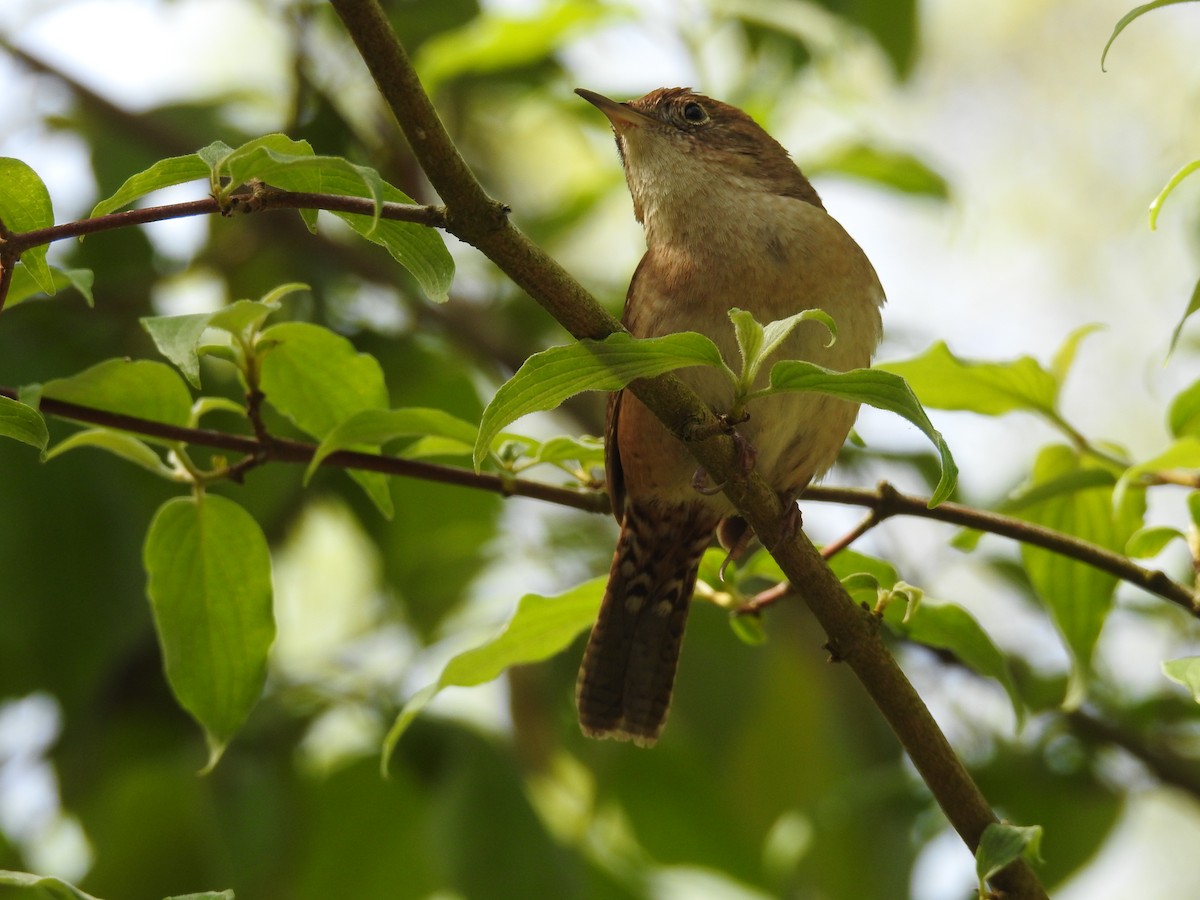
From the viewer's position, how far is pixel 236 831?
10.9 feet

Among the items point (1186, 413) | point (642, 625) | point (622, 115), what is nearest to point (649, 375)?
point (1186, 413)

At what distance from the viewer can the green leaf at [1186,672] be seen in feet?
6.21

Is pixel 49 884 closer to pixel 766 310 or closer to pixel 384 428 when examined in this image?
pixel 384 428

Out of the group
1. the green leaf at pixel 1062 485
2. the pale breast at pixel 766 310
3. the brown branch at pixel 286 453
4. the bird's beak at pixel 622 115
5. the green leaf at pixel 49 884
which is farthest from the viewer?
the bird's beak at pixel 622 115

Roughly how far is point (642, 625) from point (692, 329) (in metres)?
0.81

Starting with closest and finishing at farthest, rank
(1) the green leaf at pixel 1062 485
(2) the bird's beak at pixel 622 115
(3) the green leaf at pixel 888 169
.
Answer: (1) the green leaf at pixel 1062 485
(2) the bird's beak at pixel 622 115
(3) the green leaf at pixel 888 169

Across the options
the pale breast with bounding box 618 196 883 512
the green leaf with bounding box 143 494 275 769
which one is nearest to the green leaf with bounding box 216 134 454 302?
the green leaf with bounding box 143 494 275 769

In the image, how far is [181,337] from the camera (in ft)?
5.87

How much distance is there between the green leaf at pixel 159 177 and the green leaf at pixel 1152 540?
5.30 feet

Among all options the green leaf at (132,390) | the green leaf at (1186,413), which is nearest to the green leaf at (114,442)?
the green leaf at (132,390)

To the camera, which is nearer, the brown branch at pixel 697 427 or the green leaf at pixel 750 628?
the brown branch at pixel 697 427

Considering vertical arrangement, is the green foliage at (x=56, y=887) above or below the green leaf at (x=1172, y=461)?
below

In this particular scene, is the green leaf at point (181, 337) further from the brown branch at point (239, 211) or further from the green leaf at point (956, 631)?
the green leaf at point (956, 631)

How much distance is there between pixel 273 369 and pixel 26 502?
159 centimetres
